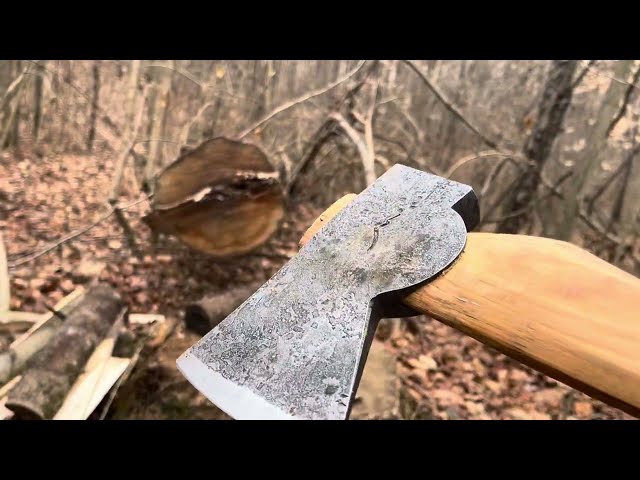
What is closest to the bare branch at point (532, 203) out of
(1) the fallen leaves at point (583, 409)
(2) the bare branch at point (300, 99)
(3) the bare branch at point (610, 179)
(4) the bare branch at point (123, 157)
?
(3) the bare branch at point (610, 179)

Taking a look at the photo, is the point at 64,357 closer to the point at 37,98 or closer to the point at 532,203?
the point at 37,98

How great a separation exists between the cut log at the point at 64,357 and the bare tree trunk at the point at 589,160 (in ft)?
11.0

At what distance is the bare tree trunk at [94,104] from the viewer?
308 centimetres

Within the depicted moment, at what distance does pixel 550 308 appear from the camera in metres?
0.90

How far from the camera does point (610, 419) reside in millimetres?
2564

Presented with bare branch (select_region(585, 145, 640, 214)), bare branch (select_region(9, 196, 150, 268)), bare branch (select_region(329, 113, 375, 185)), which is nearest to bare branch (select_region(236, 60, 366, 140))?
bare branch (select_region(329, 113, 375, 185))

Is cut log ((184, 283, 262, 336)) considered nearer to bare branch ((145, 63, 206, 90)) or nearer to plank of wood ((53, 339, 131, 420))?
plank of wood ((53, 339, 131, 420))

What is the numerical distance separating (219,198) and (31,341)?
51.4 inches

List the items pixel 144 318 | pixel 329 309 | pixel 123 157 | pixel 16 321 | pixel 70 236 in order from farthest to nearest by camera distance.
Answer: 1. pixel 123 157
2. pixel 70 236
3. pixel 144 318
4. pixel 16 321
5. pixel 329 309

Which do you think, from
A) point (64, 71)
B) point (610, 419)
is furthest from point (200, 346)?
point (64, 71)

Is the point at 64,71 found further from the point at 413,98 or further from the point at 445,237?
the point at 445,237

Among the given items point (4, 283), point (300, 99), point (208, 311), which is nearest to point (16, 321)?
point (4, 283)

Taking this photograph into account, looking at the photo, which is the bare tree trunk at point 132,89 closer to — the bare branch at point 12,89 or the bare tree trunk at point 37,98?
the bare tree trunk at point 37,98

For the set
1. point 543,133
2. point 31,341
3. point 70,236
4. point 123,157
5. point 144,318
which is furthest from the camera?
point 543,133
